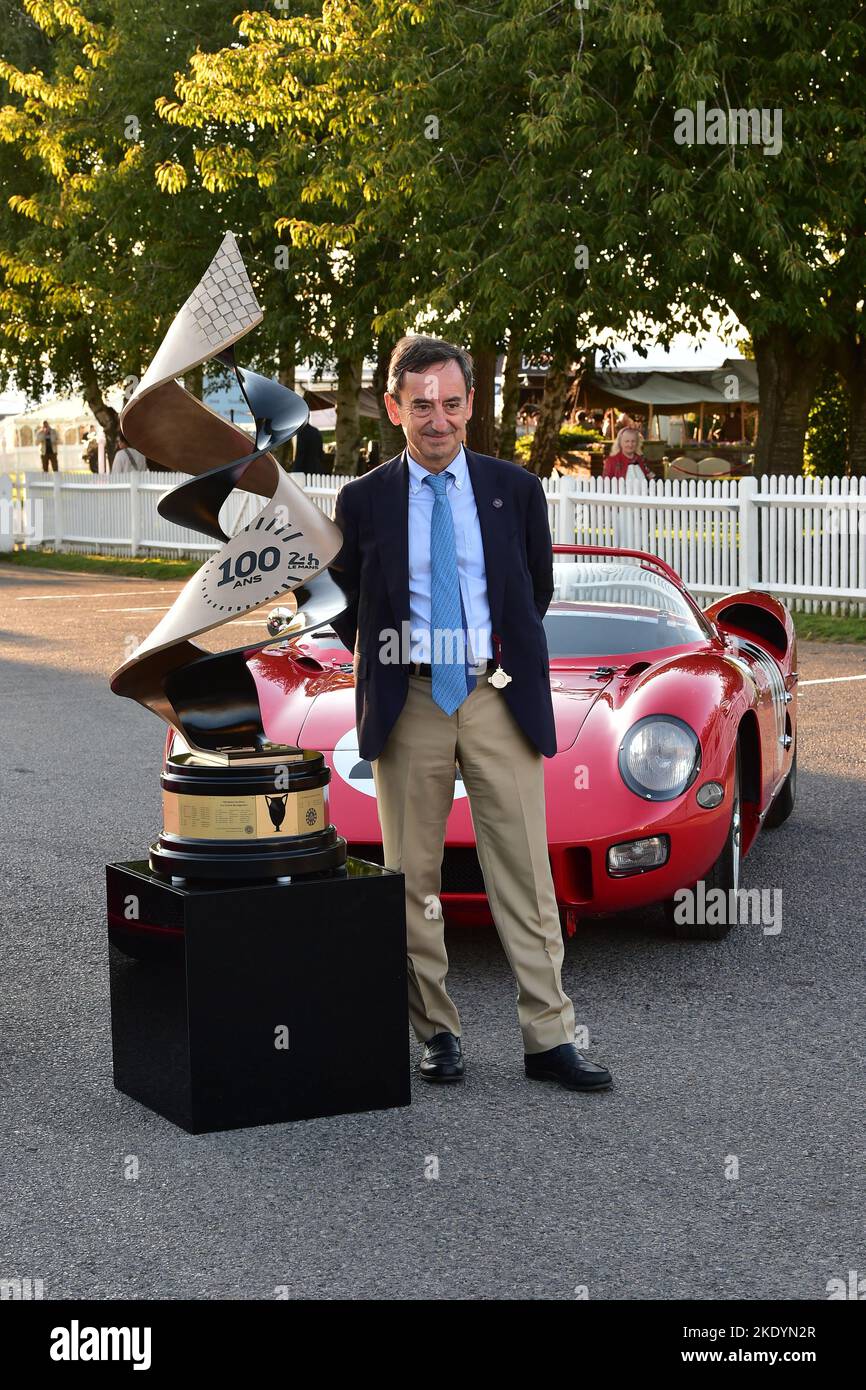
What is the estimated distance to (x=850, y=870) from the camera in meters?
6.68

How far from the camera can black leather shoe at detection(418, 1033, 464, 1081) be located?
4363mm

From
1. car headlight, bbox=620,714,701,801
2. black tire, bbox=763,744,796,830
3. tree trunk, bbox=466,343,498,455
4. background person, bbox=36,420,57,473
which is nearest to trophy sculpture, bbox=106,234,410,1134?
car headlight, bbox=620,714,701,801

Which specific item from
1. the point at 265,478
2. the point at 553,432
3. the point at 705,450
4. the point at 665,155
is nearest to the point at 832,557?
the point at 665,155

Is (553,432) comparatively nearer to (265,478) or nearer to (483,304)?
(483,304)

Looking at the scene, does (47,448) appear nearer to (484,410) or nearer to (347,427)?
(347,427)

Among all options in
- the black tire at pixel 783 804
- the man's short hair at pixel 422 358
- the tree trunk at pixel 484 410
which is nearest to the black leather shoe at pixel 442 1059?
the man's short hair at pixel 422 358

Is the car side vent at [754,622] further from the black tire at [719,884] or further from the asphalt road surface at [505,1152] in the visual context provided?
the black tire at [719,884]

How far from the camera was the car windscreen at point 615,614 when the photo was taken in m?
6.49

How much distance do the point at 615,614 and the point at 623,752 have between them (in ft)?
4.46

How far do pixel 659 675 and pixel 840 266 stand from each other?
39.8 feet

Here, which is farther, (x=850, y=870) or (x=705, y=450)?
(x=705, y=450)

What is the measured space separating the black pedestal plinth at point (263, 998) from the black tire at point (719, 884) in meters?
1.69

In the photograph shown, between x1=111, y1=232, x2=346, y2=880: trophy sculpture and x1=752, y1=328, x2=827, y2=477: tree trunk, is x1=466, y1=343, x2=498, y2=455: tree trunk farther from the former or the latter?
x1=111, y1=232, x2=346, y2=880: trophy sculpture

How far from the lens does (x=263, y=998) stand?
406cm
